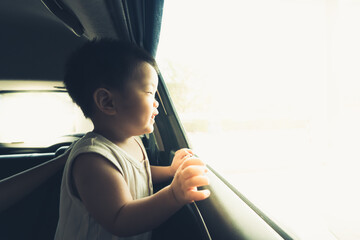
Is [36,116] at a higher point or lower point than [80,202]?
higher

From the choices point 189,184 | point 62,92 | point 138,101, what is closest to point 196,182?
point 189,184

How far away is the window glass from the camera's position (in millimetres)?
2969

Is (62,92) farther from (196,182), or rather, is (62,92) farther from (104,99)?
(196,182)

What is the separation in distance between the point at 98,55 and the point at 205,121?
457 centimetres

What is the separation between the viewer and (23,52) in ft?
7.87

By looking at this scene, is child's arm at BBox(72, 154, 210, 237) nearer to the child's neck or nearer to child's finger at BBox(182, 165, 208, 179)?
child's finger at BBox(182, 165, 208, 179)

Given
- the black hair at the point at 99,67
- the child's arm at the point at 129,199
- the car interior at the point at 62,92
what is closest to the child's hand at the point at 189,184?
the child's arm at the point at 129,199

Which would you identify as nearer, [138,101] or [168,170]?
[138,101]

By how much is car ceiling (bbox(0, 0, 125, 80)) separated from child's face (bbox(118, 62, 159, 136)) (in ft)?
2.11

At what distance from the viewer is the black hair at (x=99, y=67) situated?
810 mm

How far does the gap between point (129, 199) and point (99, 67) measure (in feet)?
1.65

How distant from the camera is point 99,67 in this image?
83cm

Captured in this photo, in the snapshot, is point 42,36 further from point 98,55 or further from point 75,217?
point 75,217

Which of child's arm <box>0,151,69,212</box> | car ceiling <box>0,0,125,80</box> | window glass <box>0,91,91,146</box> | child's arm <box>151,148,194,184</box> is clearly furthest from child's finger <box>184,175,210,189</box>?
window glass <box>0,91,91,146</box>
